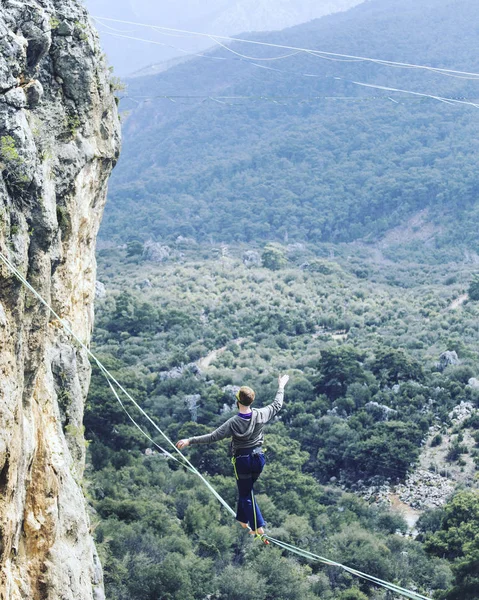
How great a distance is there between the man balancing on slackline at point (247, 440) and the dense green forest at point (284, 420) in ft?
52.8

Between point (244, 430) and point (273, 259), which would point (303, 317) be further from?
point (244, 430)

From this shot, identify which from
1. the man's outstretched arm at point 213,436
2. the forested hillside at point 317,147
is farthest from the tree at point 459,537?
the forested hillside at point 317,147

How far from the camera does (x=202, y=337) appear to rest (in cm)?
5888

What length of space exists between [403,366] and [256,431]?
1444 inches

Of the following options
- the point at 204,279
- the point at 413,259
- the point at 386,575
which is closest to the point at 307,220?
the point at 413,259

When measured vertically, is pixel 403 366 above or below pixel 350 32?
below

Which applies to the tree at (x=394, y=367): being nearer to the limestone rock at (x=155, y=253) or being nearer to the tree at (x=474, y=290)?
the tree at (x=474, y=290)

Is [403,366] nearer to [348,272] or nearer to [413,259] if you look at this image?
[348,272]

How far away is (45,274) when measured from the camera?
10641mm

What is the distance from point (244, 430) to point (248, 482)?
0.81m

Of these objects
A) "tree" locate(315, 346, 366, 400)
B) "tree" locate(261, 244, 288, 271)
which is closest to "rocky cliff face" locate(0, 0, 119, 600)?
"tree" locate(315, 346, 366, 400)

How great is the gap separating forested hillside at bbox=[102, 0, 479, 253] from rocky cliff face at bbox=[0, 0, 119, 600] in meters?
76.5

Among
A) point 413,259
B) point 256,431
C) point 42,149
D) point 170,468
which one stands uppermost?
point 42,149

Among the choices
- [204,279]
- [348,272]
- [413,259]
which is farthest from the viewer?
[413,259]
